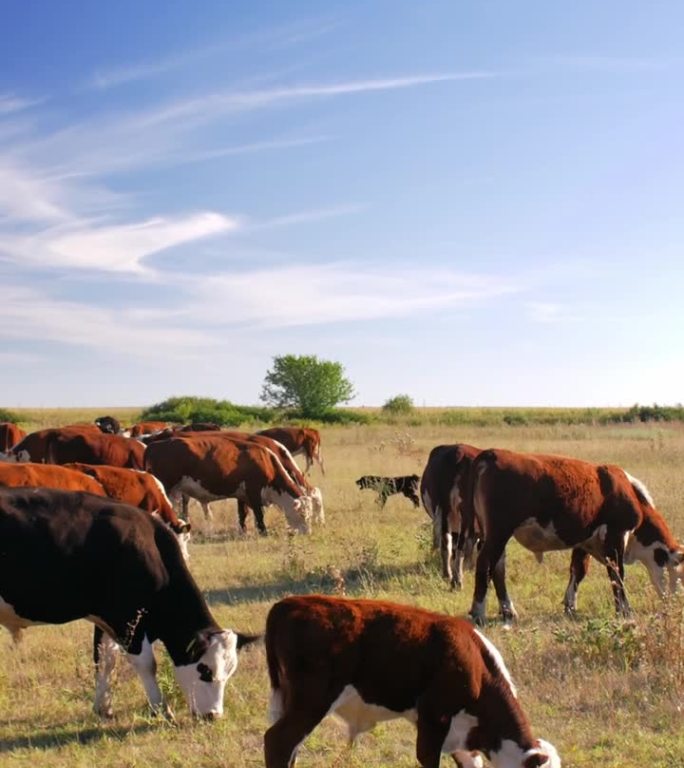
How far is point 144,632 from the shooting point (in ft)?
25.1

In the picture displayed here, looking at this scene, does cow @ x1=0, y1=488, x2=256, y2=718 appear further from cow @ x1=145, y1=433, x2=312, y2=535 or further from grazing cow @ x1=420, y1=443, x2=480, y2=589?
cow @ x1=145, y1=433, x2=312, y2=535

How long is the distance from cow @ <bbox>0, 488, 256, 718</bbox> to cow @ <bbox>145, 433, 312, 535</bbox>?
9796 mm

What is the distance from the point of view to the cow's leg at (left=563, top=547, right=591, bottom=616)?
447 inches

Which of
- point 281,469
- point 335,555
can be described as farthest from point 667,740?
point 281,469

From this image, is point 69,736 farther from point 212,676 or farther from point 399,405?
point 399,405

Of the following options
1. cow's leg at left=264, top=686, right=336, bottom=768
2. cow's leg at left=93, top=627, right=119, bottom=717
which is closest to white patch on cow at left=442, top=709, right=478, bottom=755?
cow's leg at left=264, top=686, right=336, bottom=768

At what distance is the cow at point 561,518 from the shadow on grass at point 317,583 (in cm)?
175

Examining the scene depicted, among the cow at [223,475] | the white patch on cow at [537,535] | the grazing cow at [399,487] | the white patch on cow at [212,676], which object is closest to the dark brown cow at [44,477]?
the white patch on cow at [212,676]

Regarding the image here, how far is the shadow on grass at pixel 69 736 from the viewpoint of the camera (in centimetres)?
728

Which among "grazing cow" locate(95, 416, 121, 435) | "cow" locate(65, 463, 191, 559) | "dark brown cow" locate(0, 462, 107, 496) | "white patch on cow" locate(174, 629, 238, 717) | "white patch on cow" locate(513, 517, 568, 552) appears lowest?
"white patch on cow" locate(174, 629, 238, 717)

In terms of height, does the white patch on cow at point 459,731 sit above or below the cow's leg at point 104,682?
above

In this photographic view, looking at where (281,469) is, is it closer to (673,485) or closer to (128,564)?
(673,485)

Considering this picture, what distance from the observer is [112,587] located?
7.55m

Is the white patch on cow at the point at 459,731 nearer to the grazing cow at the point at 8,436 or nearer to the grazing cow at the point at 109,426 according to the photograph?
the grazing cow at the point at 109,426
